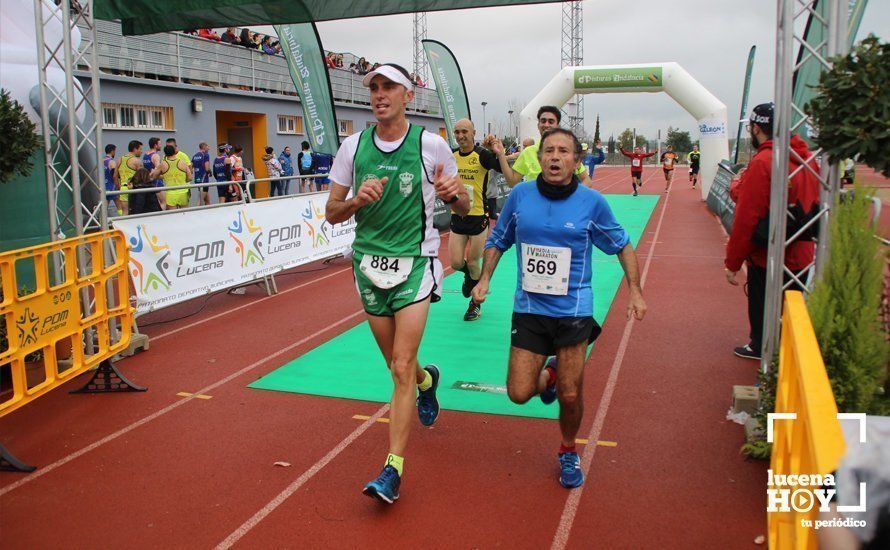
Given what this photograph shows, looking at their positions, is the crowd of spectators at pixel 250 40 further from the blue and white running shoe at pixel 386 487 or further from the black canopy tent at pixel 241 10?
the blue and white running shoe at pixel 386 487

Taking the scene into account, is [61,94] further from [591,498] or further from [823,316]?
[823,316]

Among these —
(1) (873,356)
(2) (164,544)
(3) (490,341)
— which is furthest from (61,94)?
(1) (873,356)

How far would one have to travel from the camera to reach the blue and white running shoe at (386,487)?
3.88 metres

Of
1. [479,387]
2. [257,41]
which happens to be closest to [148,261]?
[479,387]

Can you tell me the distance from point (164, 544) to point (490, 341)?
4.26 meters

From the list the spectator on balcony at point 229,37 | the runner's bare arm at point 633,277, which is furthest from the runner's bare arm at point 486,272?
the spectator on balcony at point 229,37

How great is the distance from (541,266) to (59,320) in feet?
11.6

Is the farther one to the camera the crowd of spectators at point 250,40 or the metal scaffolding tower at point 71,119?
the crowd of spectators at point 250,40

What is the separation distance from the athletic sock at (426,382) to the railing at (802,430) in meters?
2.28

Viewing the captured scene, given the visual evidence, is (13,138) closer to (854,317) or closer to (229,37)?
(854,317)

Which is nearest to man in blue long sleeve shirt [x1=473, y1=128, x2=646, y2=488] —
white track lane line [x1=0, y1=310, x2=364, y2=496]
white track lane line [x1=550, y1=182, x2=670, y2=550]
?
white track lane line [x1=550, y1=182, x2=670, y2=550]

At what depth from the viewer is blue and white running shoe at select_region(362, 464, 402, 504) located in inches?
153

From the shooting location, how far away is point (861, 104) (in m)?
3.48

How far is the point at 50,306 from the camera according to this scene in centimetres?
523
